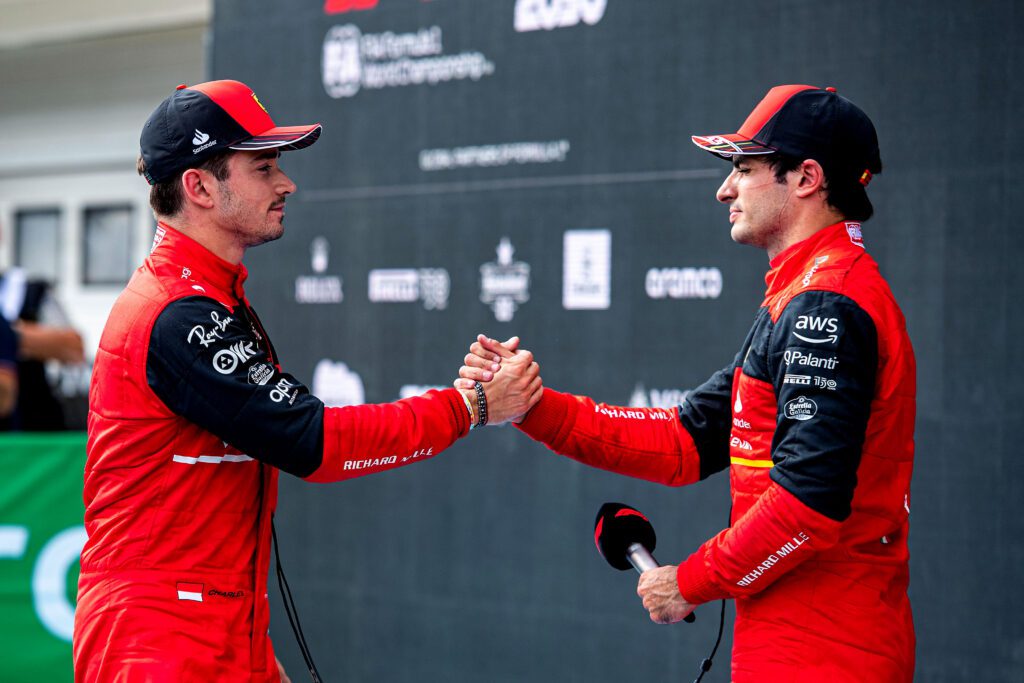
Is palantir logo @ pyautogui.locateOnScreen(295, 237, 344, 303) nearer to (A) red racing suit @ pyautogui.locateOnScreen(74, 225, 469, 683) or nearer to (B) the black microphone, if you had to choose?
(A) red racing suit @ pyautogui.locateOnScreen(74, 225, 469, 683)

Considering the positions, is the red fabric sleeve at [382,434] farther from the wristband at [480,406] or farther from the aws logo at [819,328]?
the aws logo at [819,328]

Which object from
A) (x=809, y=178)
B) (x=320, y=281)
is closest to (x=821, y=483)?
(x=809, y=178)

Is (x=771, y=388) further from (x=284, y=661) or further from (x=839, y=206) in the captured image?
(x=284, y=661)

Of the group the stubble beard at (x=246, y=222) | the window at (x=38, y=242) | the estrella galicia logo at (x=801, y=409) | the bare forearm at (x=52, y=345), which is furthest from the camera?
the window at (x=38, y=242)

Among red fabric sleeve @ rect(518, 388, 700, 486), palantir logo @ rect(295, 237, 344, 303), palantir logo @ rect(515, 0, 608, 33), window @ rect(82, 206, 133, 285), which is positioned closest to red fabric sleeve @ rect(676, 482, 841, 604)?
red fabric sleeve @ rect(518, 388, 700, 486)

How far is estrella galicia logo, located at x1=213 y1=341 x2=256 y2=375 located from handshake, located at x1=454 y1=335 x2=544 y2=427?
0.53 meters

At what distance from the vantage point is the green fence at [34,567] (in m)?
4.04

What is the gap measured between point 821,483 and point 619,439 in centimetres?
75

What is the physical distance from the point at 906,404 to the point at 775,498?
1.04 feet

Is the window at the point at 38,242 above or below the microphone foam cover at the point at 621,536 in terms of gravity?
above

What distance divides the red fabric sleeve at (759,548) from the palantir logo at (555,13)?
7.19ft

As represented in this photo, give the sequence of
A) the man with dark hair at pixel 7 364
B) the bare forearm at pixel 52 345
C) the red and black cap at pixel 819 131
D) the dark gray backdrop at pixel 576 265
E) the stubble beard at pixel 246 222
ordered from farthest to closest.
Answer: the bare forearm at pixel 52 345, the man with dark hair at pixel 7 364, the dark gray backdrop at pixel 576 265, the stubble beard at pixel 246 222, the red and black cap at pixel 819 131

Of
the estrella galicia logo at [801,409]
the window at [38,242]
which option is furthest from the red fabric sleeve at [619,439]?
the window at [38,242]

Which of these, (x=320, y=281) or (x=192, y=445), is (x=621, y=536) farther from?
(x=320, y=281)
